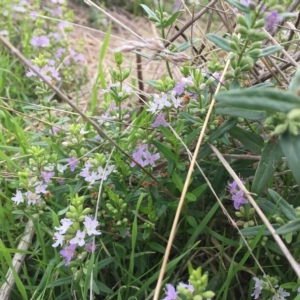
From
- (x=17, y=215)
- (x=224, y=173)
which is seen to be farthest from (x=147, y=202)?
(x=17, y=215)

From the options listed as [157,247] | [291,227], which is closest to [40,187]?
[157,247]

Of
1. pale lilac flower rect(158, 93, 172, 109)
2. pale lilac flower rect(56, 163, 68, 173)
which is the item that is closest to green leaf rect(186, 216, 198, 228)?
pale lilac flower rect(158, 93, 172, 109)

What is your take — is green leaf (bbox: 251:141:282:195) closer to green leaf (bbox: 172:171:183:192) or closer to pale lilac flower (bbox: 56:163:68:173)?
green leaf (bbox: 172:171:183:192)

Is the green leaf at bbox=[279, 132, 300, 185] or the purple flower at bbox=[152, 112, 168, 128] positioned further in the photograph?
the purple flower at bbox=[152, 112, 168, 128]

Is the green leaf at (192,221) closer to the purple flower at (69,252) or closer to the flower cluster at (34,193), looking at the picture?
the purple flower at (69,252)

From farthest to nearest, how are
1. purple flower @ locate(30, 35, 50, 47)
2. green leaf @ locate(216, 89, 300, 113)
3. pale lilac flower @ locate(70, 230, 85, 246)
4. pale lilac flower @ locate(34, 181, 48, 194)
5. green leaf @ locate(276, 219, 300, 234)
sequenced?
1. purple flower @ locate(30, 35, 50, 47)
2. pale lilac flower @ locate(34, 181, 48, 194)
3. pale lilac flower @ locate(70, 230, 85, 246)
4. green leaf @ locate(276, 219, 300, 234)
5. green leaf @ locate(216, 89, 300, 113)

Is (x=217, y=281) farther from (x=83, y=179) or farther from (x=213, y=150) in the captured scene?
(x=83, y=179)
